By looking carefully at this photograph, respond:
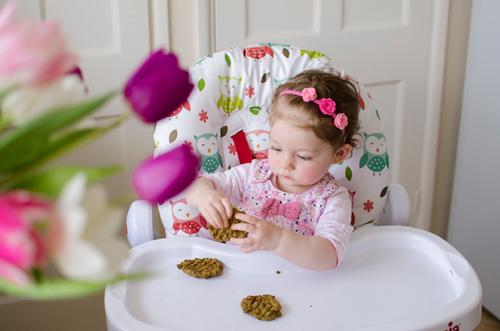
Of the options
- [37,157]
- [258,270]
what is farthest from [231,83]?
[37,157]

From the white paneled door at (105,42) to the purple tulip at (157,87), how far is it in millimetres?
1360

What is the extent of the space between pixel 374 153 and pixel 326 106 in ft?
0.68

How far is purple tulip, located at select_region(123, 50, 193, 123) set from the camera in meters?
0.49

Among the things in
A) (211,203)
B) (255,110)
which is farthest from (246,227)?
(255,110)

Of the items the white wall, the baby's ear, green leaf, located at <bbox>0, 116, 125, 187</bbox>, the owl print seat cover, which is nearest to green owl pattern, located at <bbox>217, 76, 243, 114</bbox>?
the owl print seat cover

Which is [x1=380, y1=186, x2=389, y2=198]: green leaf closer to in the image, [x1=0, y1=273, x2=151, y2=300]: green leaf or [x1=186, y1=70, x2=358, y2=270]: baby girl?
[x1=186, y1=70, x2=358, y2=270]: baby girl

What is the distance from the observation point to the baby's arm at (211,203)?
1.43 meters

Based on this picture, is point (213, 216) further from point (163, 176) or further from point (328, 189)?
point (163, 176)

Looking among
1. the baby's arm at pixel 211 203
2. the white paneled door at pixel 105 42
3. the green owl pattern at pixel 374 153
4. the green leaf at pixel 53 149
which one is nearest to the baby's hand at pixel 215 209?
the baby's arm at pixel 211 203

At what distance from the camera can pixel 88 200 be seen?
45 cm

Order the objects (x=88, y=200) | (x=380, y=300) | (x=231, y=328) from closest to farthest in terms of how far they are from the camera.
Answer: (x=88, y=200) < (x=231, y=328) < (x=380, y=300)

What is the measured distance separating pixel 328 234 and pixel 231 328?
289 millimetres

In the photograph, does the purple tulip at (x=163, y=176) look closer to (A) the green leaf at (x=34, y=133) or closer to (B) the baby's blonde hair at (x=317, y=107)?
(A) the green leaf at (x=34, y=133)

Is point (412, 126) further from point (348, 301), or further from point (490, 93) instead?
point (348, 301)
